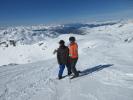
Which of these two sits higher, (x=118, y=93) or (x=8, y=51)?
(x=118, y=93)

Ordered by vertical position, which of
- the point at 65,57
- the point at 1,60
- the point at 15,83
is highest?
the point at 65,57

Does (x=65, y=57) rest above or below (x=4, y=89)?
above

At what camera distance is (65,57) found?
384 inches

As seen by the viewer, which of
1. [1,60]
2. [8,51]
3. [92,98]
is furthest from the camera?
[8,51]

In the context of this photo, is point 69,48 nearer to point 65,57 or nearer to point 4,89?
point 65,57

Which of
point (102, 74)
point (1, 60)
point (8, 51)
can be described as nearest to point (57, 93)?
point (102, 74)

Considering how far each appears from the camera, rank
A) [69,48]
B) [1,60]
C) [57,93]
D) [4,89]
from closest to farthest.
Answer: [57,93]
[4,89]
[69,48]
[1,60]

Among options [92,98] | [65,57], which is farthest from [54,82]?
[92,98]

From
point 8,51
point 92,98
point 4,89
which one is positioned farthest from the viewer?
point 8,51

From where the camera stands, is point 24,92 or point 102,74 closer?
point 24,92

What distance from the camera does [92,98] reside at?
22.9 feet

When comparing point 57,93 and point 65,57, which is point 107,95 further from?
point 65,57

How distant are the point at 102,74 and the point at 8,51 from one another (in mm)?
100242

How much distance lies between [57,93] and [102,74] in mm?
3215
